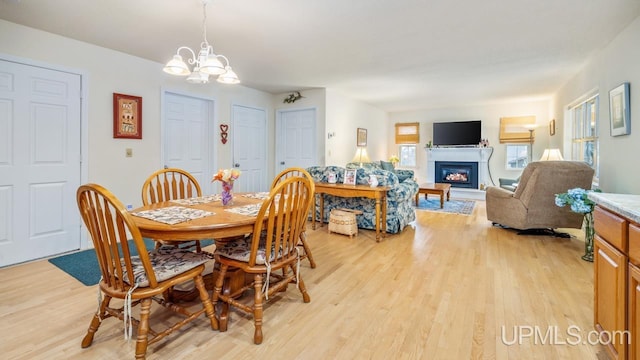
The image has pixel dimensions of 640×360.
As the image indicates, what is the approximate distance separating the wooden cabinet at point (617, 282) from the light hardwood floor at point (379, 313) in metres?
0.26

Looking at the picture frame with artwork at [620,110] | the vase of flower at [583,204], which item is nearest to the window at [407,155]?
the picture frame with artwork at [620,110]

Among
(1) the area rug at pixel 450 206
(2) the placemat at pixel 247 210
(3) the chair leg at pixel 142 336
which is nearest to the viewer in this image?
(3) the chair leg at pixel 142 336

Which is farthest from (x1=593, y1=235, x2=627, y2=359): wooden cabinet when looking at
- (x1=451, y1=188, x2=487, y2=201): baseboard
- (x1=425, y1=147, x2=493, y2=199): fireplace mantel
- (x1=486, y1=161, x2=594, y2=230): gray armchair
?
(x1=425, y1=147, x2=493, y2=199): fireplace mantel


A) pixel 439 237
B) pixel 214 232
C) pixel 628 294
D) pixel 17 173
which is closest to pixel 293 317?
pixel 214 232

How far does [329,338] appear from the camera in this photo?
1.81 meters

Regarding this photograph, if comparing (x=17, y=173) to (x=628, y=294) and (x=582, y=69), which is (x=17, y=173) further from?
(x=582, y=69)

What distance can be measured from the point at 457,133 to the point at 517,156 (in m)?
1.45

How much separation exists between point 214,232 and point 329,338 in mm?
911

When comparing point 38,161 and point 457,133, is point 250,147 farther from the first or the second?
point 457,133

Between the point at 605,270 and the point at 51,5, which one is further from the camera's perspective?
the point at 51,5

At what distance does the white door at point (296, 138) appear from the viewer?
19.3 ft

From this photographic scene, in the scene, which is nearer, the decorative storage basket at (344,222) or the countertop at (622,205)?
the countertop at (622,205)

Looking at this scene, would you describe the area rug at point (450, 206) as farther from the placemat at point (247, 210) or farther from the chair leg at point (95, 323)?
the chair leg at point (95, 323)

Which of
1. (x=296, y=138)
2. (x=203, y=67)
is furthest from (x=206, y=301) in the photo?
(x=296, y=138)
